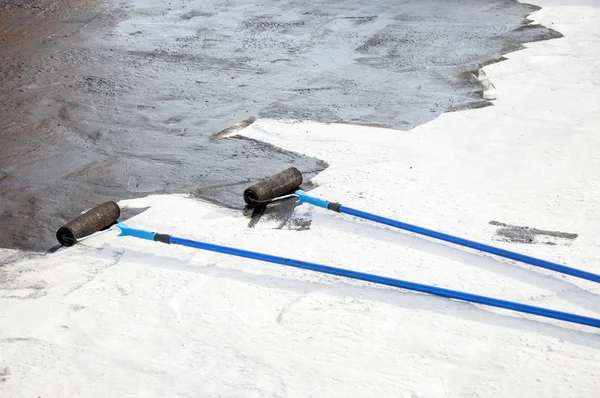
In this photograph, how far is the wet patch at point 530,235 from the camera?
3719mm

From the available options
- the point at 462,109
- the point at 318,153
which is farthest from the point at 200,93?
the point at 462,109

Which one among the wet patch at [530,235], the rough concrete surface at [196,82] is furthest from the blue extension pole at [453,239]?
the rough concrete surface at [196,82]

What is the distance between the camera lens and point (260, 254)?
3.50 m

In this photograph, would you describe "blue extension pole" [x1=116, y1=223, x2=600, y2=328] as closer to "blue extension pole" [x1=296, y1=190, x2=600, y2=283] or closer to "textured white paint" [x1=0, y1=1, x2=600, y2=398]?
"textured white paint" [x1=0, y1=1, x2=600, y2=398]

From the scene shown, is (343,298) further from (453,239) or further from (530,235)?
(530,235)

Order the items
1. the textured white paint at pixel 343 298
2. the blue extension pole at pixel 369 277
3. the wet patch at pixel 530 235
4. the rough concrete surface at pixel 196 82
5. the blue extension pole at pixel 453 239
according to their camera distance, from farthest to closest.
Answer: the rough concrete surface at pixel 196 82 → the wet patch at pixel 530 235 → the blue extension pole at pixel 453 239 → the blue extension pole at pixel 369 277 → the textured white paint at pixel 343 298

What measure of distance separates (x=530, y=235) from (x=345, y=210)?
0.97 metres

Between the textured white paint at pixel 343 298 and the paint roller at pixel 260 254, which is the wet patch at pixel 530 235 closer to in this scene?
the textured white paint at pixel 343 298

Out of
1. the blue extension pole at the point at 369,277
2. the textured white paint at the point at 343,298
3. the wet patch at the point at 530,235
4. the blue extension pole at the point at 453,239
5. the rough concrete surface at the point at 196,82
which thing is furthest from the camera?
the rough concrete surface at the point at 196,82

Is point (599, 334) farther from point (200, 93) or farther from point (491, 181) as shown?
point (200, 93)

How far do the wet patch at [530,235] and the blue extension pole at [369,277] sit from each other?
2.38ft

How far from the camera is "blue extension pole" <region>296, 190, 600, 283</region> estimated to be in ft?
10.8

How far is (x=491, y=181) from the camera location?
4379 millimetres

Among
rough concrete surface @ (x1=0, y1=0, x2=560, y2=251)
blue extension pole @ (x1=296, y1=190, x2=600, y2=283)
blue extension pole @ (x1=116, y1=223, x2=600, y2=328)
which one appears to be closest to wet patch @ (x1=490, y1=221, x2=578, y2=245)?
blue extension pole @ (x1=296, y1=190, x2=600, y2=283)
